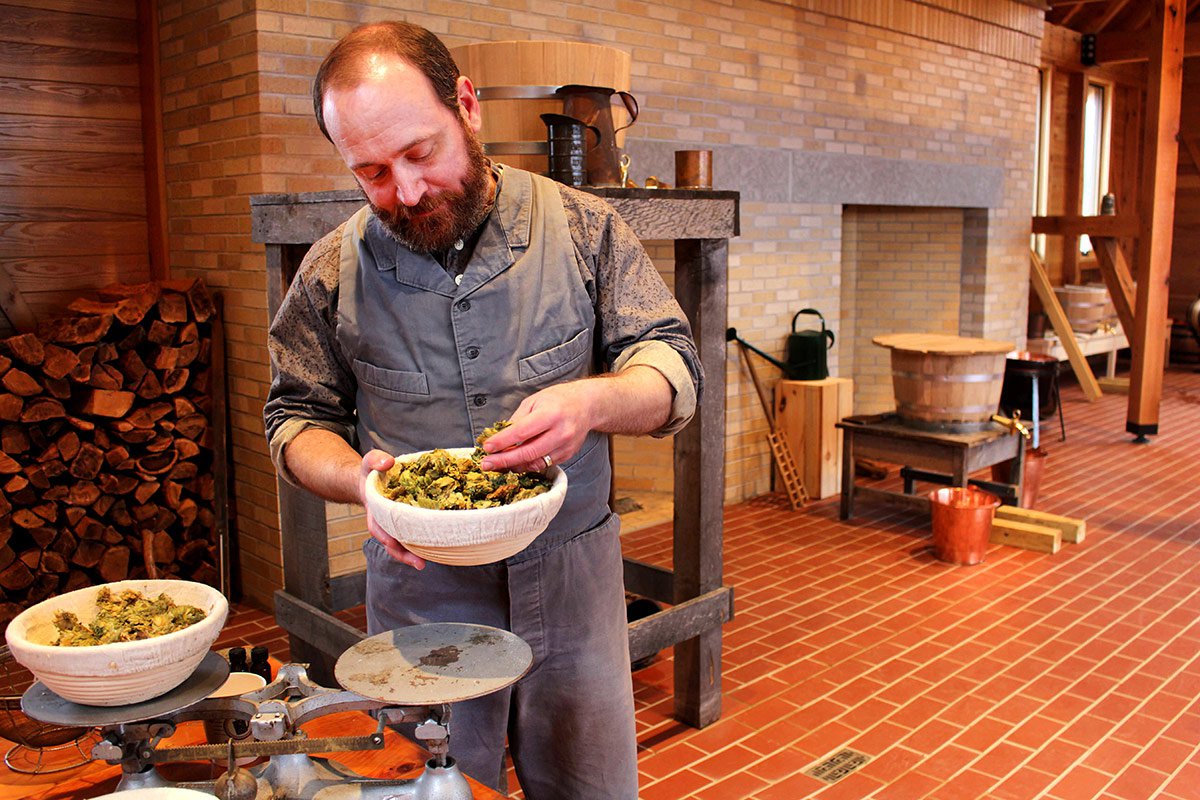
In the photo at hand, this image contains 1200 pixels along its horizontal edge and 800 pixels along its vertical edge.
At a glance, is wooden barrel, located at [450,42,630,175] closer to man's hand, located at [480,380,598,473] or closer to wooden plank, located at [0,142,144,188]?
man's hand, located at [480,380,598,473]

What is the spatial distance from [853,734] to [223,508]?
9.85ft

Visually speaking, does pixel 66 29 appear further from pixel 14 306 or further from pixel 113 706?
pixel 113 706

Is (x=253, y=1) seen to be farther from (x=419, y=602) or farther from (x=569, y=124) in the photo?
(x=419, y=602)

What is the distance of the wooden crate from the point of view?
22.3 ft

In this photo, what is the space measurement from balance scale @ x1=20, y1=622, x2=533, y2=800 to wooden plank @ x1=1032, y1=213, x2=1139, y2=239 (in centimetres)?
894

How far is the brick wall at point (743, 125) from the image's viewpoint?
4.54m

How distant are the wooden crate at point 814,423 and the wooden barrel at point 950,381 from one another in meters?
0.62

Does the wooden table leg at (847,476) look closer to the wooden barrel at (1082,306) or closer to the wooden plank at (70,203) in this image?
the wooden plank at (70,203)

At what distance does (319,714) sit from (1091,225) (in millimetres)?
9512

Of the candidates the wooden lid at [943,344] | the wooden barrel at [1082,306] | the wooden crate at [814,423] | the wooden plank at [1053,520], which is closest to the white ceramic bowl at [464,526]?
the wooden lid at [943,344]

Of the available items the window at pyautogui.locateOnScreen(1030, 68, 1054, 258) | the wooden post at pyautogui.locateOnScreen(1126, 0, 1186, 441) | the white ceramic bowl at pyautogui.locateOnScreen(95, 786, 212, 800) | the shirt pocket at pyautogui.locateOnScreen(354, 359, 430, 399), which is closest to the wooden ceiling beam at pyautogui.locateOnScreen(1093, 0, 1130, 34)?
the window at pyautogui.locateOnScreen(1030, 68, 1054, 258)

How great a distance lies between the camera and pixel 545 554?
6.76 ft

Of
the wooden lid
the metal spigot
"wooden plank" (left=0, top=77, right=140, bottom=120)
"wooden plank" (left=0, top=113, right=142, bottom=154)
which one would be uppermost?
"wooden plank" (left=0, top=77, right=140, bottom=120)

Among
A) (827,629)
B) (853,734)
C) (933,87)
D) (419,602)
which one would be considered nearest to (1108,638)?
(827,629)
